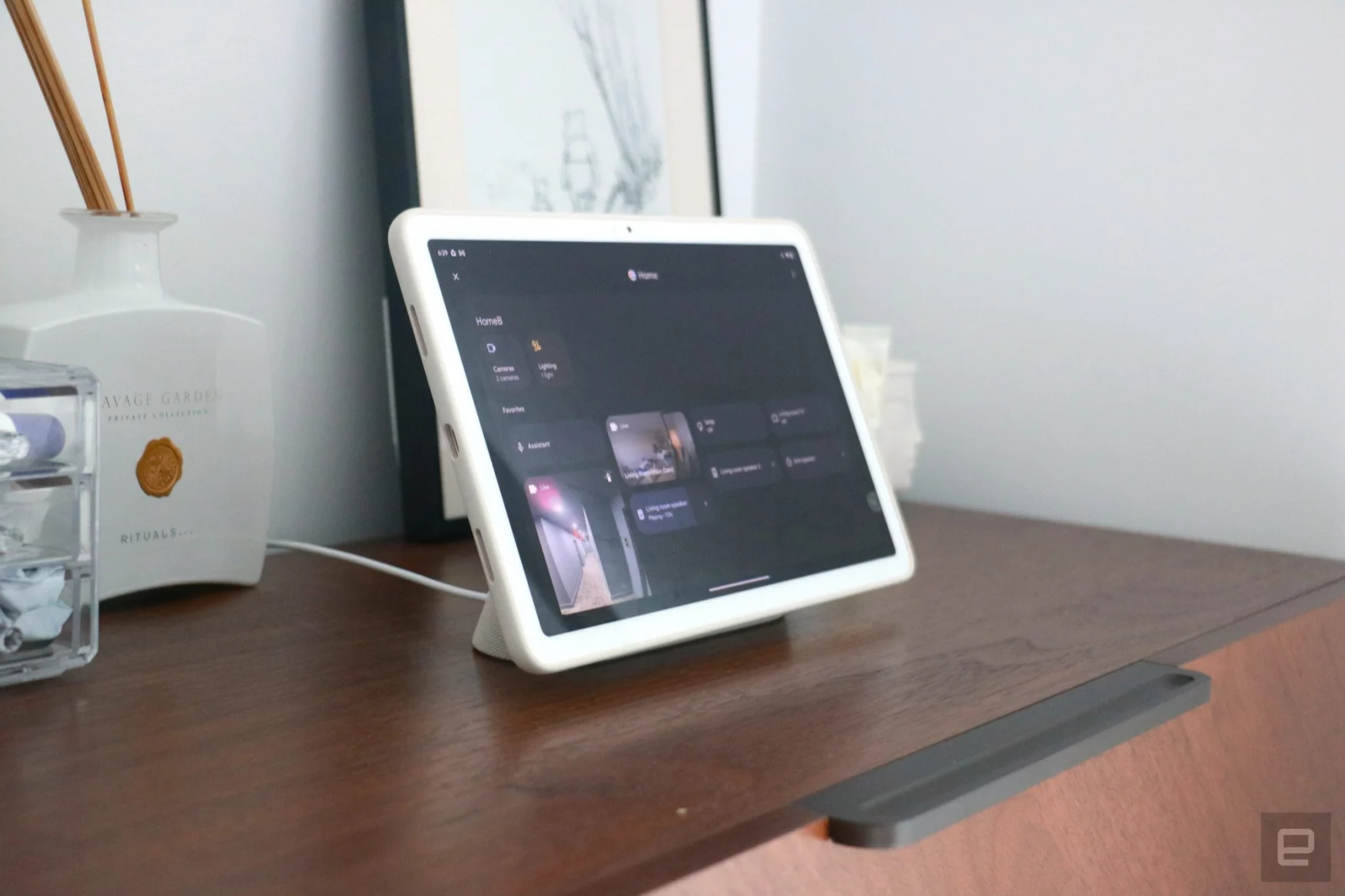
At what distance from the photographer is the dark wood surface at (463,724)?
0.39 metres

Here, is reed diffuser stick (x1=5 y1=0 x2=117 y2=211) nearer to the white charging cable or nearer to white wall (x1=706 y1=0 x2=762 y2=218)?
the white charging cable

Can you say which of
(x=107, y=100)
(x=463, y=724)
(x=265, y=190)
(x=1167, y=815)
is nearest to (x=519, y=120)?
(x=265, y=190)

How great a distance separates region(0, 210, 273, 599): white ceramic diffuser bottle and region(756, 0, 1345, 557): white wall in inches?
25.8

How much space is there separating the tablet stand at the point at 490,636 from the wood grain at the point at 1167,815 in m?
0.23

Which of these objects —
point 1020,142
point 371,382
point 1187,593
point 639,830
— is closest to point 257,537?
point 371,382

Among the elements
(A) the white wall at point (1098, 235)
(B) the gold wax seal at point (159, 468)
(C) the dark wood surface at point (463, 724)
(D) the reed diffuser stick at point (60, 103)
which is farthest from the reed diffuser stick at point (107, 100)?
(A) the white wall at point (1098, 235)

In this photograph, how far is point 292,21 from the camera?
858 millimetres

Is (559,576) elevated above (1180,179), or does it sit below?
below

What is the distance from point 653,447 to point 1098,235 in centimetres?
57

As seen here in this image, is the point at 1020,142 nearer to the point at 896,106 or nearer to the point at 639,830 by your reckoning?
the point at 896,106

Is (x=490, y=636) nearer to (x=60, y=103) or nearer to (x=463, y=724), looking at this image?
(x=463, y=724)

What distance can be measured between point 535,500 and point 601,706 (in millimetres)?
105

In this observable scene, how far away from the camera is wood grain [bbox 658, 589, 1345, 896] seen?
1.45ft

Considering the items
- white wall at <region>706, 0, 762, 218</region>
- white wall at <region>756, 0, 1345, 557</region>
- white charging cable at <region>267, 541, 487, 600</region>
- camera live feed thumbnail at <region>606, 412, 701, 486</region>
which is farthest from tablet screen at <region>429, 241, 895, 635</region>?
white wall at <region>706, 0, 762, 218</region>
